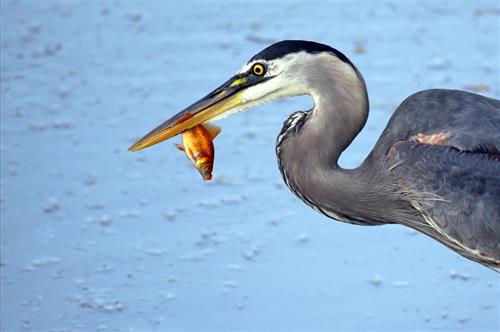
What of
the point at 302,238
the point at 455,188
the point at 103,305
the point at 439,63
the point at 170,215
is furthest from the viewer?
the point at 439,63

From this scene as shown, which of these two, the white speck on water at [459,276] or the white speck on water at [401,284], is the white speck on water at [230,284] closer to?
the white speck on water at [401,284]

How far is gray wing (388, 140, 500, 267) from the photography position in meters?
4.44

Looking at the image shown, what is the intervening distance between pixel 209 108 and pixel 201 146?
16 cm

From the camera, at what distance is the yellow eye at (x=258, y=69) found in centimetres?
449

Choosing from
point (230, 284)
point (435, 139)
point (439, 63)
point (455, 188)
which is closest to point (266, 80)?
point (435, 139)

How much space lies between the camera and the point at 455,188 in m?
4.47

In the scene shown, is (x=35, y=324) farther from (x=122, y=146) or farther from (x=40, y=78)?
(x=40, y=78)

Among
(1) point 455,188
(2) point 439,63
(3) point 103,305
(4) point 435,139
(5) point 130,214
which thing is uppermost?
(4) point 435,139

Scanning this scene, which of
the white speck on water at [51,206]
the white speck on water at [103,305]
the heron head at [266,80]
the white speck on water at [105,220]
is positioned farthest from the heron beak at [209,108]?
the white speck on water at [51,206]

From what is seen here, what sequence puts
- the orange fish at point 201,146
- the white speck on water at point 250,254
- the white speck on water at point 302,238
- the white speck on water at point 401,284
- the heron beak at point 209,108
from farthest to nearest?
the white speck on water at point 302,238, the white speck on water at point 250,254, the white speck on water at point 401,284, the orange fish at point 201,146, the heron beak at point 209,108

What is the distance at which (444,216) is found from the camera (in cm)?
450

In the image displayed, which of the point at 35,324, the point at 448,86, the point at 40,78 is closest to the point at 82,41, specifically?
the point at 40,78

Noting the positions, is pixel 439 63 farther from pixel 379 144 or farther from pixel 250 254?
pixel 379 144

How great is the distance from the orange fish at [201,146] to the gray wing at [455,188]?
0.65 meters
